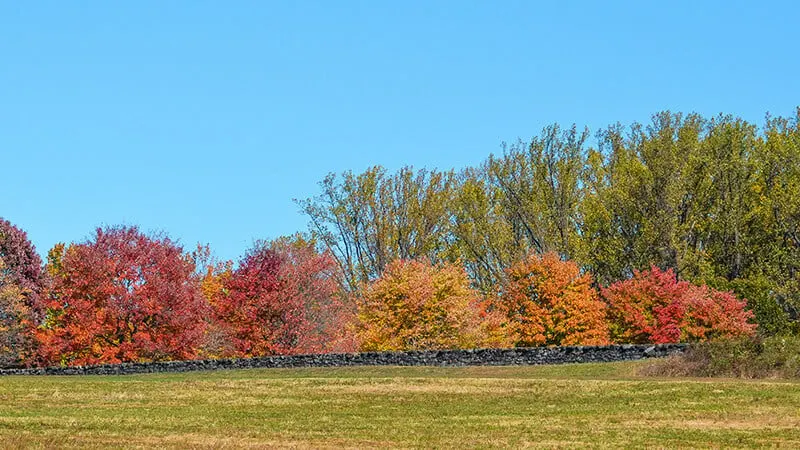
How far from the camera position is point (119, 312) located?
2132 inches

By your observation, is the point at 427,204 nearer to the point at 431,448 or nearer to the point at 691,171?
the point at 691,171

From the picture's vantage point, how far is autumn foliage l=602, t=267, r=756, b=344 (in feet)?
171

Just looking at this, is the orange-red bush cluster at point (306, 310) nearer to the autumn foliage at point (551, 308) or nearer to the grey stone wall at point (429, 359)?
the autumn foliage at point (551, 308)

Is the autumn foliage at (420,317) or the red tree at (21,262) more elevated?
the red tree at (21,262)

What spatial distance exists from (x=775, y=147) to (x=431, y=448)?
5414 cm

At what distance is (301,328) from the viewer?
57.3m

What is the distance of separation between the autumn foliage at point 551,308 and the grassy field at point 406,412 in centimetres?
1985

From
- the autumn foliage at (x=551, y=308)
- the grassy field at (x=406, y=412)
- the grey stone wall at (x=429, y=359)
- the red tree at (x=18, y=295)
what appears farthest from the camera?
the red tree at (x=18, y=295)

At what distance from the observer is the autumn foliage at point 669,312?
52.1 metres

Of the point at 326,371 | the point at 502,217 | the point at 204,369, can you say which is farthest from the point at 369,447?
the point at 502,217

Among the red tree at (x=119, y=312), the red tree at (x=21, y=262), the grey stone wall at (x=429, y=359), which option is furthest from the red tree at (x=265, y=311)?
the red tree at (x=21, y=262)

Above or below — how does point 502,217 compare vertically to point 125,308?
above

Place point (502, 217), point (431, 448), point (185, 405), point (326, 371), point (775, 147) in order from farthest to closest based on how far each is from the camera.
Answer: point (502, 217)
point (775, 147)
point (326, 371)
point (185, 405)
point (431, 448)

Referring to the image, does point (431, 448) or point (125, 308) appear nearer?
point (431, 448)
